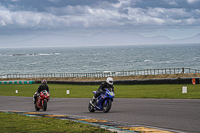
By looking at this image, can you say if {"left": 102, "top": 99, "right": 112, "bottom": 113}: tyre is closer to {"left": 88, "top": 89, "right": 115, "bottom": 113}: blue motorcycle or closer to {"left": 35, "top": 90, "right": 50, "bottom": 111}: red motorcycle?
{"left": 88, "top": 89, "right": 115, "bottom": 113}: blue motorcycle

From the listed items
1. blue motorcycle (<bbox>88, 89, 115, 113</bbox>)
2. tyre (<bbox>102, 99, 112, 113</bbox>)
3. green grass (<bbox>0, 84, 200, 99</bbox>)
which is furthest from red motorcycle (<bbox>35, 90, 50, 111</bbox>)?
green grass (<bbox>0, 84, 200, 99</bbox>)

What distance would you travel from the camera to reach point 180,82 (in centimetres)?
3803

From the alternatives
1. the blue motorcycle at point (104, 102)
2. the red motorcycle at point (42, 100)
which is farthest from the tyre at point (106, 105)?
the red motorcycle at point (42, 100)

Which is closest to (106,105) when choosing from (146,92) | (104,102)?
(104,102)

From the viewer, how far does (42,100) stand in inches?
722

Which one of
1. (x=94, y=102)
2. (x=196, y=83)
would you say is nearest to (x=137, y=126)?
(x=94, y=102)

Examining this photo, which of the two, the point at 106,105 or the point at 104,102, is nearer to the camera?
the point at 106,105

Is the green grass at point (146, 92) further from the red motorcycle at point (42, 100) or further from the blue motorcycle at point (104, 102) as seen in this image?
the red motorcycle at point (42, 100)

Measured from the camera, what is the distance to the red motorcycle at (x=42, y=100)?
59.3 feet

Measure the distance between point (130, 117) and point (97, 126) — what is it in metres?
2.60

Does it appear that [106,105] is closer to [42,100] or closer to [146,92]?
[42,100]

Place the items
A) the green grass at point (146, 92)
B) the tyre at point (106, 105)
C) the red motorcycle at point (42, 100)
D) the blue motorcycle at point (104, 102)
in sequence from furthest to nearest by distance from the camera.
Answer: the green grass at point (146, 92)
the red motorcycle at point (42, 100)
the tyre at point (106, 105)
the blue motorcycle at point (104, 102)

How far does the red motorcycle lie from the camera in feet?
59.3

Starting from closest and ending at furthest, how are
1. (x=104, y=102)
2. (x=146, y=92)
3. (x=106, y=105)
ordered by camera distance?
(x=106, y=105)
(x=104, y=102)
(x=146, y=92)
